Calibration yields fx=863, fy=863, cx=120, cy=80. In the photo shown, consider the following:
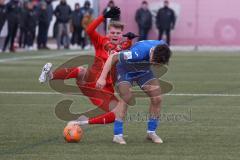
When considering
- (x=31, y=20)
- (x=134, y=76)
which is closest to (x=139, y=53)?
(x=134, y=76)

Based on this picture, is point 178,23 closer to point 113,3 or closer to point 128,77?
point 113,3

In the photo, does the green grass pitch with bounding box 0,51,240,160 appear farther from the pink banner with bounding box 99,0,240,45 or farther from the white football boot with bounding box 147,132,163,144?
the pink banner with bounding box 99,0,240,45

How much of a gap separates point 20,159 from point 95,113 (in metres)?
4.68

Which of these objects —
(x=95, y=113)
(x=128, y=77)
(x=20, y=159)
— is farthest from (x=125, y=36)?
(x=95, y=113)

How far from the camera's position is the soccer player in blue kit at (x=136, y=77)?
404 inches

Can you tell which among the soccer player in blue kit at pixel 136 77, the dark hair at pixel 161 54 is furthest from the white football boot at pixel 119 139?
the dark hair at pixel 161 54

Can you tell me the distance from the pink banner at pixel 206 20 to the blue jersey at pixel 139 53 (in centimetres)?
2880

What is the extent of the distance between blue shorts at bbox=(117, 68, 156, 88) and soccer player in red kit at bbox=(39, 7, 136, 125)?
0.51 m

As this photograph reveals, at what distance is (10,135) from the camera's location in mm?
11141

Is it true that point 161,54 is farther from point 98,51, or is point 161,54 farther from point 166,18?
point 166,18

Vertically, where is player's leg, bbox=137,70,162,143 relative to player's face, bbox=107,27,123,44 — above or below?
below

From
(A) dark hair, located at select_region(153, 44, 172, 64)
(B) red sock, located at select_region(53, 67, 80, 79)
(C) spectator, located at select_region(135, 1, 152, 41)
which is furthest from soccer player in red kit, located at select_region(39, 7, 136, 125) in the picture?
(C) spectator, located at select_region(135, 1, 152, 41)

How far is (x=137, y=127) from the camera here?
12.1 metres

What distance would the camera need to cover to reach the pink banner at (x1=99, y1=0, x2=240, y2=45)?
38.9 metres
